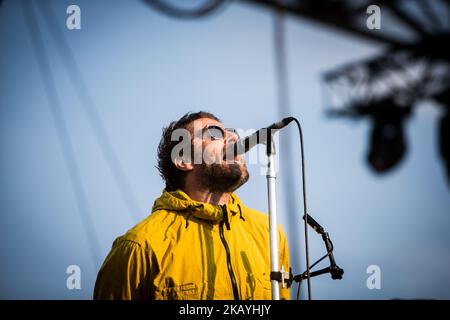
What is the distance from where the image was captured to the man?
107 inches

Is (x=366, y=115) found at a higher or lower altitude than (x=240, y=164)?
higher

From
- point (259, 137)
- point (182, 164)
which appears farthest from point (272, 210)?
point (182, 164)

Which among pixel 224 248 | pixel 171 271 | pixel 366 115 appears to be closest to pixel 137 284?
pixel 171 271

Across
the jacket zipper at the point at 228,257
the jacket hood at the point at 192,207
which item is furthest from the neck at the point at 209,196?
the jacket zipper at the point at 228,257

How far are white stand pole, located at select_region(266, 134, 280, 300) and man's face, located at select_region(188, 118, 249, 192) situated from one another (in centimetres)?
56

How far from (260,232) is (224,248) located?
0.34 meters

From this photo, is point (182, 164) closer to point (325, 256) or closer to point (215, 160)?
point (215, 160)

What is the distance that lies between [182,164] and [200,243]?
0.71 m

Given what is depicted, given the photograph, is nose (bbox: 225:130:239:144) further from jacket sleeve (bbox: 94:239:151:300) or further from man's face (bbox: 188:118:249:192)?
jacket sleeve (bbox: 94:239:151:300)

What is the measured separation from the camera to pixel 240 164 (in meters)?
3.17

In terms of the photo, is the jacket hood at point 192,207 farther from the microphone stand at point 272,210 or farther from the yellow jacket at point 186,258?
the microphone stand at point 272,210

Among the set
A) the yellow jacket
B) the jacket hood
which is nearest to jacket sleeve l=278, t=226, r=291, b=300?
the yellow jacket
